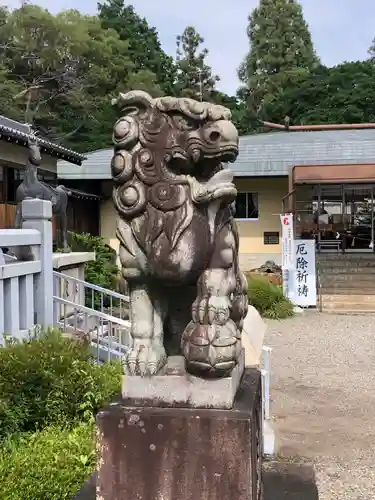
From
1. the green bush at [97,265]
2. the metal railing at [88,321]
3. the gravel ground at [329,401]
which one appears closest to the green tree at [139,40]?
the green bush at [97,265]

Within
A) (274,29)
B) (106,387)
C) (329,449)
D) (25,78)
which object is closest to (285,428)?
(329,449)

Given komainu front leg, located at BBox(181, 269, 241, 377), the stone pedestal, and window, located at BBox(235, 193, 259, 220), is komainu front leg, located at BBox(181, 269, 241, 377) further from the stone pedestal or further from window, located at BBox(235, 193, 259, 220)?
window, located at BBox(235, 193, 259, 220)

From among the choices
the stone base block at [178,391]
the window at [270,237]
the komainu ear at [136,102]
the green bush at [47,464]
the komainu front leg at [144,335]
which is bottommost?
the green bush at [47,464]

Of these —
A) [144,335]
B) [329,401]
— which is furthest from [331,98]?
[144,335]

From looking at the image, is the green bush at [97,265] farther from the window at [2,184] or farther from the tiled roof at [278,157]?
the tiled roof at [278,157]

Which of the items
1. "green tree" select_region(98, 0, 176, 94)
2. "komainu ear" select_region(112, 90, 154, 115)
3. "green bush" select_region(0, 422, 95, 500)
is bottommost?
"green bush" select_region(0, 422, 95, 500)

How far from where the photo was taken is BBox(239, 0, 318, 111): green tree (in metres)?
42.1

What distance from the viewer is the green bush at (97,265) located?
11.9m

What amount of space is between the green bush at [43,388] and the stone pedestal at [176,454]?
1.84 meters

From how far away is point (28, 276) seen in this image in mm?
5660

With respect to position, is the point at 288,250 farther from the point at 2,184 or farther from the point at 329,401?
the point at 329,401

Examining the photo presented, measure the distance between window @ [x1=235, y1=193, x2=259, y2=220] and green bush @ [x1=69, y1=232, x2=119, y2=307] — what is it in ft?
22.1

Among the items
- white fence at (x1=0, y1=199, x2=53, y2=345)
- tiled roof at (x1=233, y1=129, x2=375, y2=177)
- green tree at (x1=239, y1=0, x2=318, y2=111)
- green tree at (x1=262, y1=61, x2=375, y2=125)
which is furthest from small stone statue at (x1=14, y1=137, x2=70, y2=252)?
green tree at (x1=239, y1=0, x2=318, y2=111)

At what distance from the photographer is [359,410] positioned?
6.98 m
